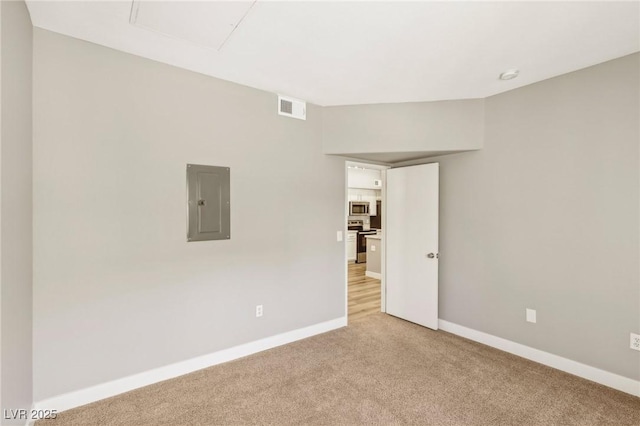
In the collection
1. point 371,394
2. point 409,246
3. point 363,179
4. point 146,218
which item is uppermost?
point 363,179

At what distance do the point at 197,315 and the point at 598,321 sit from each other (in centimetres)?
358

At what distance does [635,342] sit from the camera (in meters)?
2.38

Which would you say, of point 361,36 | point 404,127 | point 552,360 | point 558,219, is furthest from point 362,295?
point 361,36

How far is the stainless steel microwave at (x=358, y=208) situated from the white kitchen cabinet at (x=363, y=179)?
20.3 inches

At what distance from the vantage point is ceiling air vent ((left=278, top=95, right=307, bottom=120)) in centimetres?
329

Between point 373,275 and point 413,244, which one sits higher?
point 413,244

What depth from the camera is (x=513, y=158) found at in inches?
123

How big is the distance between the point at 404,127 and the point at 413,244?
1.55m

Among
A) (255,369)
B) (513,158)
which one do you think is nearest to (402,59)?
(513,158)

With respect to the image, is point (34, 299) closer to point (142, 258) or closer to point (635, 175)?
point (142, 258)

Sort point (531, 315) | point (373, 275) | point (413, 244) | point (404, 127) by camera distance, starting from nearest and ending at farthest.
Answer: point (531, 315), point (404, 127), point (413, 244), point (373, 275)

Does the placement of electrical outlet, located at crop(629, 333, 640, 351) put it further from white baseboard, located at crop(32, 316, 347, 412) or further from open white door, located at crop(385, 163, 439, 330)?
white baseboard, located at crop(32, 316, 347, 412)

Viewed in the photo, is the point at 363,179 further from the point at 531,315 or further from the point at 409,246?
the point at 531,315

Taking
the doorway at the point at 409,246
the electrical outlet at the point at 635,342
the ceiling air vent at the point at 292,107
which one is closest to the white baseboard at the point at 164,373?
the doorway at the point at 409,246
